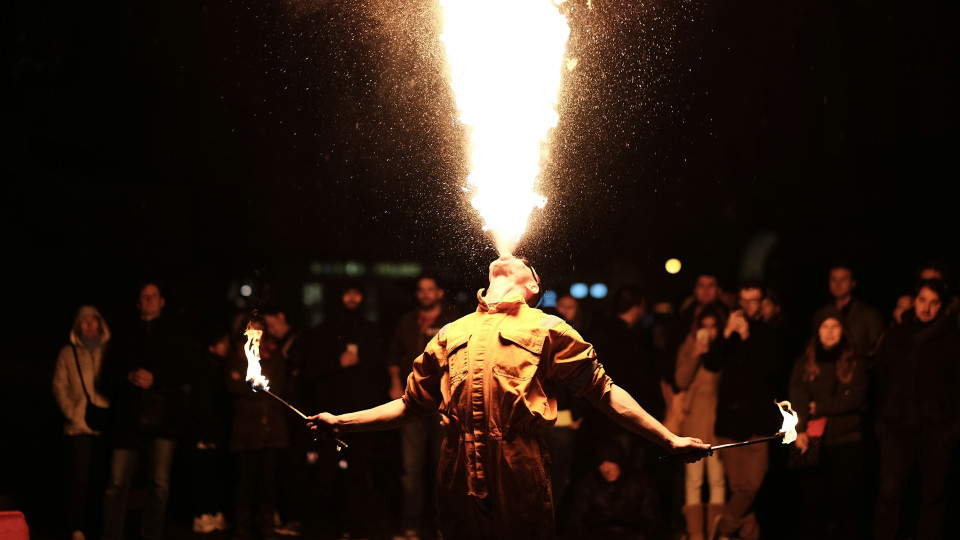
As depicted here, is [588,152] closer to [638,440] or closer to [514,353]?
[638,440]

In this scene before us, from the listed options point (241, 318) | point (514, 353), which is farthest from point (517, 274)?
point (241, 318)

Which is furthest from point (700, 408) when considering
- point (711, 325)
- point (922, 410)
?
point (922, 410)

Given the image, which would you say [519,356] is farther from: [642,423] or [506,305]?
[642,423]

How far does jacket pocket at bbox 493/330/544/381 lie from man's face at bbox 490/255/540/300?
0.30 metres

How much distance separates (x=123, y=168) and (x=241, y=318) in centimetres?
362

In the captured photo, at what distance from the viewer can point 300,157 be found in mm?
10586

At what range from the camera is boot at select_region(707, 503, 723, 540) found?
7867 millimetres

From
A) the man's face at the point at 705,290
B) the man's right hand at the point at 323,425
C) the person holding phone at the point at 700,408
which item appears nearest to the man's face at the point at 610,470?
the person holding phone at the point at 700,408

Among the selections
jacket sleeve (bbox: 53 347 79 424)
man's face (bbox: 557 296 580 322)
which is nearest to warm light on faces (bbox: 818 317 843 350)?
man's face (bbox: 557 296 580 322)

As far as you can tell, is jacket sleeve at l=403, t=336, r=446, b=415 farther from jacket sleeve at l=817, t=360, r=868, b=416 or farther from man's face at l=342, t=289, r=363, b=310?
jacket sleeve at l=817, t=360, r=868, b=416

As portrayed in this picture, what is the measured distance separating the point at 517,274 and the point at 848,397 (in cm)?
341

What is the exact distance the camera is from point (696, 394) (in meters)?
7.99

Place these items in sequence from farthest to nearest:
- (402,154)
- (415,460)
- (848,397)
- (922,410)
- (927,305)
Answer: (402,154)
(415,460)
(848,397)
(927,305)
(922,410)

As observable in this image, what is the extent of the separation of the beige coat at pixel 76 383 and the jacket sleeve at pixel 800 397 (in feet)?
14.5
